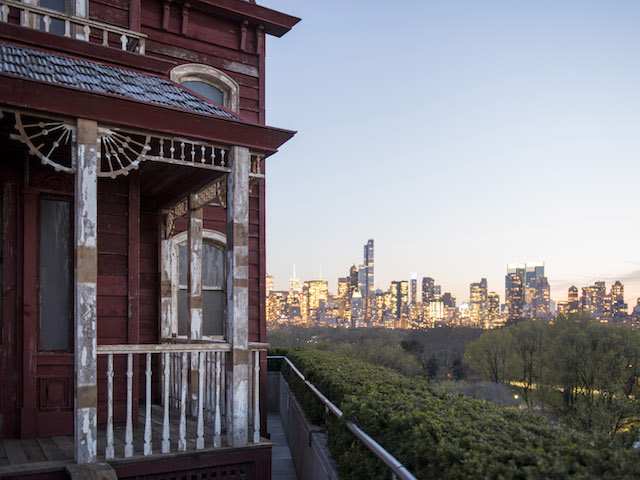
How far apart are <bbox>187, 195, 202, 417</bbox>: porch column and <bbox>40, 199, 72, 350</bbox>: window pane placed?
4.82 feet

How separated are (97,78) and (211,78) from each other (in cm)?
292

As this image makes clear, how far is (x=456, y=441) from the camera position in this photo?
3074 mm

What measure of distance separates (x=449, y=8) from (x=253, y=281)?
58.3 meters

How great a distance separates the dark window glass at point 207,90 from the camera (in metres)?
7.89

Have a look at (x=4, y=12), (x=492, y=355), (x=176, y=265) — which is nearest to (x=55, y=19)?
(x=4, y=12)

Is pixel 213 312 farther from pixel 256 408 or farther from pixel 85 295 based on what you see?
pixel 85 295

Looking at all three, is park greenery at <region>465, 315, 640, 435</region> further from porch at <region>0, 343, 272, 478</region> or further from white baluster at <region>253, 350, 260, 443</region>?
porch at <region>0, 343, 272, 478</region>

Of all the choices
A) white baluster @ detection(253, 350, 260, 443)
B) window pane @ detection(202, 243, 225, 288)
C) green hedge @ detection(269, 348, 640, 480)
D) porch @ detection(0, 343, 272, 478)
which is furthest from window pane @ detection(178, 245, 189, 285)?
green hedge @ detection(269, 348, 640, 480)

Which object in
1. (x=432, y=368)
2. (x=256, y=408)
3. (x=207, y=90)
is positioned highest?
(x=207, y=90)

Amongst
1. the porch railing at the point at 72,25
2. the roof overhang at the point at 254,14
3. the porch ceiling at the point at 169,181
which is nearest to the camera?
the porch railing at the point at 72,25

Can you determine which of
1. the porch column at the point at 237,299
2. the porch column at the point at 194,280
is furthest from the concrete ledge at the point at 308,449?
the porch column at the point at 194,280

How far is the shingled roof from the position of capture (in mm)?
4746

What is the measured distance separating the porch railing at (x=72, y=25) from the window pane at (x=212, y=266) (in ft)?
9.58

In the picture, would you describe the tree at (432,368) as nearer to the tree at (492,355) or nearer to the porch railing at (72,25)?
the tree at (492,355)
